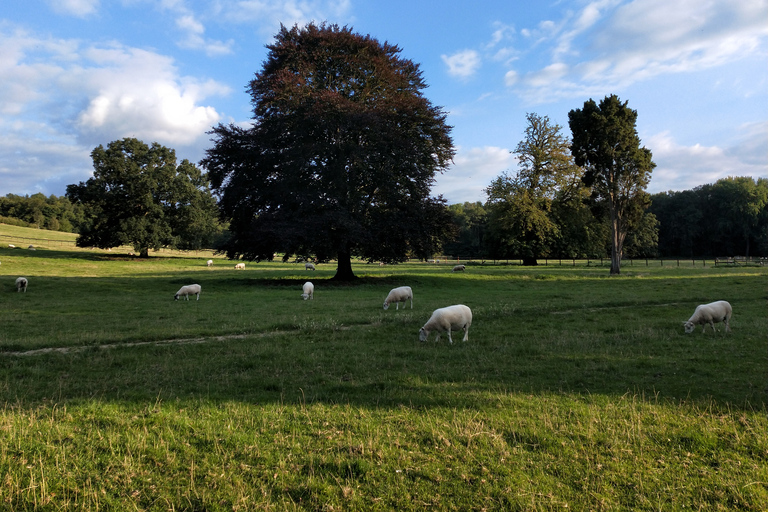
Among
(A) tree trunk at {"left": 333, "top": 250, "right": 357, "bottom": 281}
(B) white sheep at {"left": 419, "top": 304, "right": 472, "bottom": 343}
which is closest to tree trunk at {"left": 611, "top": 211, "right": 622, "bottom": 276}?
(A) tree trunk at {"left": 333, "top": 250, "right": 357, "bottom": 281}

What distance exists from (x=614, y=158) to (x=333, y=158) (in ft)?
102

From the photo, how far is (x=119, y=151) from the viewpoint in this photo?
5809cm

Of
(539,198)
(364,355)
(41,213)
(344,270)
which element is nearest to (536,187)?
(539,198)

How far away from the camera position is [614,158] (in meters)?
45.6

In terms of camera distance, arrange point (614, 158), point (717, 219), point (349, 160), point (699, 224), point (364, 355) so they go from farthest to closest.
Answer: point (699, 224) < point (717, 219) < point (614, 158) < point (349, 160) < point (364, 355)

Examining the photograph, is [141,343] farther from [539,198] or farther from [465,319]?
[539,198]

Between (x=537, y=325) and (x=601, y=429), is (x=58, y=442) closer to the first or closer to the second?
(x=601, y=429)

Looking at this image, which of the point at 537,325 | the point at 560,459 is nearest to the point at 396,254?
the point at 537,325

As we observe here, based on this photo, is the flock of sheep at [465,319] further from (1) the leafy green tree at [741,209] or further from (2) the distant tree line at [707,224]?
(1) the leafy green tree at [741,209]

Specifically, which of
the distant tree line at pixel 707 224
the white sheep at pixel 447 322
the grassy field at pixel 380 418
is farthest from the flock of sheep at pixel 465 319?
the distant tree line at pixel 707 224

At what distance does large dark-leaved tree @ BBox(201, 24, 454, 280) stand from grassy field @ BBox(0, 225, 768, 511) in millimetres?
17883

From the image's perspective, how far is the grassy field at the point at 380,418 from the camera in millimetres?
4766

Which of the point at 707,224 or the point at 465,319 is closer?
the point at 465,319

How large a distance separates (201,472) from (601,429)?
17.8 feet
